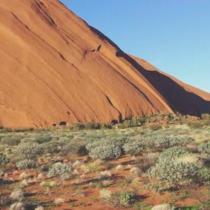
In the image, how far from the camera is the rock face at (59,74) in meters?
45.0

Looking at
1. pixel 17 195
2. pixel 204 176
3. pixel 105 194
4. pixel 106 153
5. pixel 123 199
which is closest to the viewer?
pixel 123 199

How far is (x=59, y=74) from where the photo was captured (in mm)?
48250

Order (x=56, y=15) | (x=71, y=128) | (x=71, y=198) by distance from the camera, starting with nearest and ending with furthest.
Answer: (x=71, y=198) < (x=71, y=128) < (x=56, y=15)

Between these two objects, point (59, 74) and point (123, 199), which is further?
point (59, 74)

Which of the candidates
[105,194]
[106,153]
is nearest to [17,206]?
[105,194]

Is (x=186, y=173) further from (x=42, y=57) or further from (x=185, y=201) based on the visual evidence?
(x=42, y=57)

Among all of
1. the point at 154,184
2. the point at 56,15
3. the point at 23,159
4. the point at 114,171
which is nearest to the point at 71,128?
the point at 56,15

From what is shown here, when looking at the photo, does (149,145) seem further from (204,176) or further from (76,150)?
(204,176)

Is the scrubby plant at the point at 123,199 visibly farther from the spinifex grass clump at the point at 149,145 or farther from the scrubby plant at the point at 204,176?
the spinifex grass clump at the point at 149,145

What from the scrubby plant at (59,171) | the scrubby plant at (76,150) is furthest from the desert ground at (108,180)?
the scrubby plant at (76,150)

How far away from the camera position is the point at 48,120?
4406 cm

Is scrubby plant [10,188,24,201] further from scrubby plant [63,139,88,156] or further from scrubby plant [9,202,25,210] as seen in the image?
scrubby plant [63,139,88,156]

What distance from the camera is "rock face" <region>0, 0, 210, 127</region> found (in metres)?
45.0

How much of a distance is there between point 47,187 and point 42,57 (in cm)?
3699
